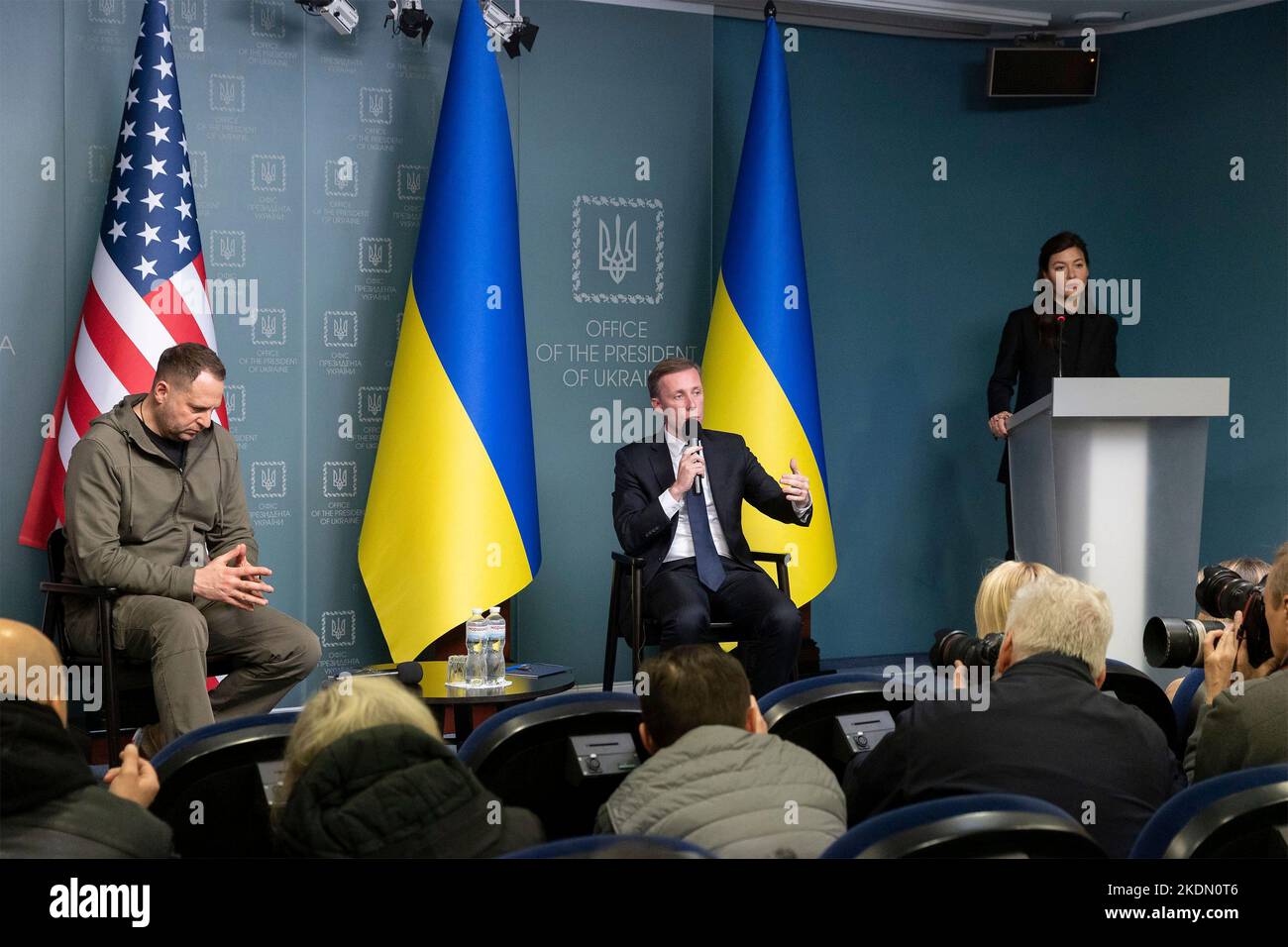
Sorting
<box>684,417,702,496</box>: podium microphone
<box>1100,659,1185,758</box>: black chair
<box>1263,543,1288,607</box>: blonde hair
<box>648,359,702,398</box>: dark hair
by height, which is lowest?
<box>1100,659,1185,758</box>: black chair

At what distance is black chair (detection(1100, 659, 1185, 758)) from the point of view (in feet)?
8.68

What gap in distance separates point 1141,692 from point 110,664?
2.64m

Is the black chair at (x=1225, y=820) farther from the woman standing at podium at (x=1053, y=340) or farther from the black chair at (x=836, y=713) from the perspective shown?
the woman standing at podium at (x=1053, y=340)

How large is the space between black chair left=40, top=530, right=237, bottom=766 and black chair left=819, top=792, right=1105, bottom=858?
2520 mm

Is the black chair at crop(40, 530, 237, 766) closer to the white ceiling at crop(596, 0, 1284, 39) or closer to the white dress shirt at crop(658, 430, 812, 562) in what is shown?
the white dress shirt at crop(658, 430, 812, 562)

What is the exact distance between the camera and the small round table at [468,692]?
11.7 feet

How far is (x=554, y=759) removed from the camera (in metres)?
2.18

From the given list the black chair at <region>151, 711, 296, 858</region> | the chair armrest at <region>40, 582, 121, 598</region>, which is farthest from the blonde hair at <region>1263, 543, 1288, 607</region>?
the chair armrest at <region>40, 582, 121, 598</region>

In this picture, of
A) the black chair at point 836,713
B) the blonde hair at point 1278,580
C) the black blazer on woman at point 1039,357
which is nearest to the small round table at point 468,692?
the black chair at point 836,713

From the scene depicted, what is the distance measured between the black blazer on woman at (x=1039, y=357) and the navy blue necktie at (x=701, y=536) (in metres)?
1.50

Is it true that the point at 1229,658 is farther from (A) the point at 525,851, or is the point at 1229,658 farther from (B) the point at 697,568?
(B) the point at 697,568

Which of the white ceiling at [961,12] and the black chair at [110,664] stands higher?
the white ceiling at [961,12]

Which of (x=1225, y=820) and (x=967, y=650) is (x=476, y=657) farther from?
(x=1225, y=820)
